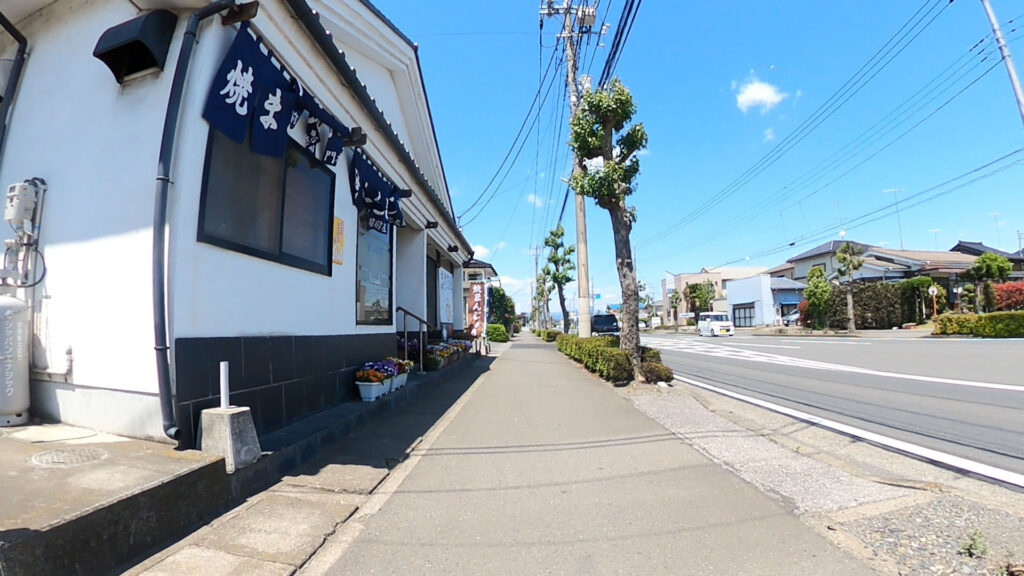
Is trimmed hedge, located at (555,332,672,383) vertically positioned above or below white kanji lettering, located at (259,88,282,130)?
below

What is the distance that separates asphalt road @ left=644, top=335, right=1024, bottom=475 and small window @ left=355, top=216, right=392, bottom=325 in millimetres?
7079

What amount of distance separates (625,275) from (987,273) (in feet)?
118

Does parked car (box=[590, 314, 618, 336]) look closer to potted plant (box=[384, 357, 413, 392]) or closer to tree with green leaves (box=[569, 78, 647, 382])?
tree with green leaves (box=[569, 78, 647, 382])

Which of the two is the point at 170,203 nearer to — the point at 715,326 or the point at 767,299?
the point at 715,326

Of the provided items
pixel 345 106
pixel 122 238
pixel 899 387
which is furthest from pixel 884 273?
pixel 122 238

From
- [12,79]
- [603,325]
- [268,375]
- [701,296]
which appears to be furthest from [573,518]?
[701,296]

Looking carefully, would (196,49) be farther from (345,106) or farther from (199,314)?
(345,106)

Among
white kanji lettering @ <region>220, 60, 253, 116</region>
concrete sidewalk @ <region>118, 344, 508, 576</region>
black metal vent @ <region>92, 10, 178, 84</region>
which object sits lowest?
concrete sidewalk @ <region>118, 344, 508, 576</region>

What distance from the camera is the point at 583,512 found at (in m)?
3.70

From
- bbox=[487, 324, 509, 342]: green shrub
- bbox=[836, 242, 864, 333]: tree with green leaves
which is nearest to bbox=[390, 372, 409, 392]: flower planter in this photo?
bbox=[487, 324, 509, 342]: green shrub

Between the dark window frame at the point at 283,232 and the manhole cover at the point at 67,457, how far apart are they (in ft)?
5.65

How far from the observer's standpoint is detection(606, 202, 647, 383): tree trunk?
34.7 feet

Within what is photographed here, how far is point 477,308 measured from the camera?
20.1m

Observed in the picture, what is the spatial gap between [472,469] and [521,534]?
1581mm
